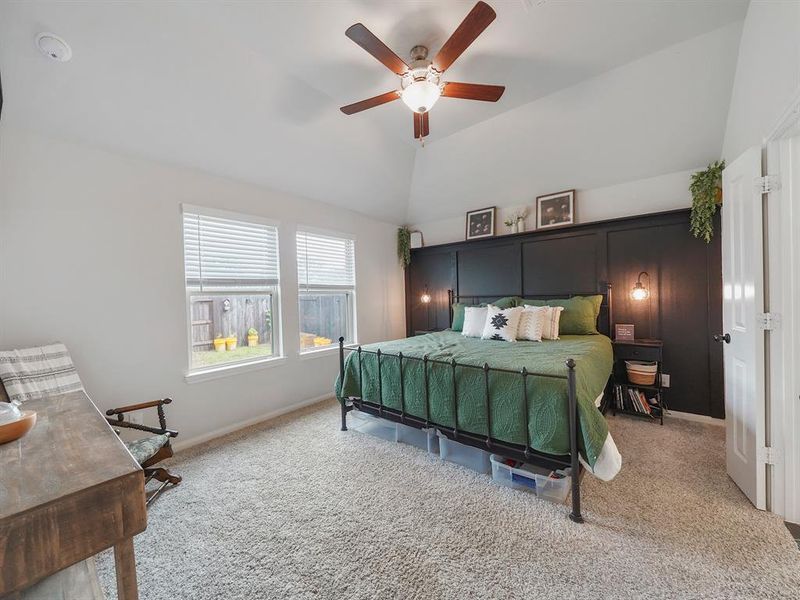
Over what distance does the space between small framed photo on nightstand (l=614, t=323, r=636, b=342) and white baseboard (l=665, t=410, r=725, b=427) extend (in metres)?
0.82

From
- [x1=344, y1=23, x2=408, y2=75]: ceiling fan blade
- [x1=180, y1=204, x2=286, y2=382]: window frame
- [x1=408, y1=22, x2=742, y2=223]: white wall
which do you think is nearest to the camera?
[x1=344, y1=23, x2=408, y2=75]: ceiling fan blade

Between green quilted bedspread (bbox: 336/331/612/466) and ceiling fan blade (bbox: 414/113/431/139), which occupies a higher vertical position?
ceiling fan blade (bbox: 414/113/431/139)

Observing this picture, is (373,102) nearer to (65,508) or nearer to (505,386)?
(505,386)

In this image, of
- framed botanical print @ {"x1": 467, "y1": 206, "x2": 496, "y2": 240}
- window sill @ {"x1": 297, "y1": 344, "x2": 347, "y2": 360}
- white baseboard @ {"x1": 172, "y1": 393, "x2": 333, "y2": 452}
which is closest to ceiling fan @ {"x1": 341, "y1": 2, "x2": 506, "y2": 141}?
framed botanical print @ {"x1": 467, "y1": 206, "x2": 496, "y2": 240}

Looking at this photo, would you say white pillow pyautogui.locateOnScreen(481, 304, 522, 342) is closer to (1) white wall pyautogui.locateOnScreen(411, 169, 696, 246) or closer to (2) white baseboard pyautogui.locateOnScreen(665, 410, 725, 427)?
(1) white wall pyautogui.locateOnScreen(411, 169, 696, 246)

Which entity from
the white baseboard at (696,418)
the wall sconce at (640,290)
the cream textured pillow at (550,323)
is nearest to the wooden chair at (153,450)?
the cream textured pillow at (550,323)

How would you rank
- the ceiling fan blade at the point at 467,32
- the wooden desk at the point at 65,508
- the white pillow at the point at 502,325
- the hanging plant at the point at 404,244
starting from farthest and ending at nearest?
the hanging plant at the point at 404,244 → the white pillow at the point at 502,325 → the ceiling fan blade at the point at 467,32 → the wooden desk at the point at 65,508

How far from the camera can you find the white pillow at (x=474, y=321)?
360 centimetres

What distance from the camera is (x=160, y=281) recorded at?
277 cm

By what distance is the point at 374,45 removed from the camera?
177 cm

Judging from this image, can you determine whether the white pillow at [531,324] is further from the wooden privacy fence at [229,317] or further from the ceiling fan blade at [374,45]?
the wooden privacy fence at [229,317]

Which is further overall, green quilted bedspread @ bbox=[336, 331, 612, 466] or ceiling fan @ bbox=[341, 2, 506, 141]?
green quilted bedspread @ bbox=[336, 331, 612, 466]

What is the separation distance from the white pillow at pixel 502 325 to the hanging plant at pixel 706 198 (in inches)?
71.6

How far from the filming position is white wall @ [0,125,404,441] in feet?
7.11
